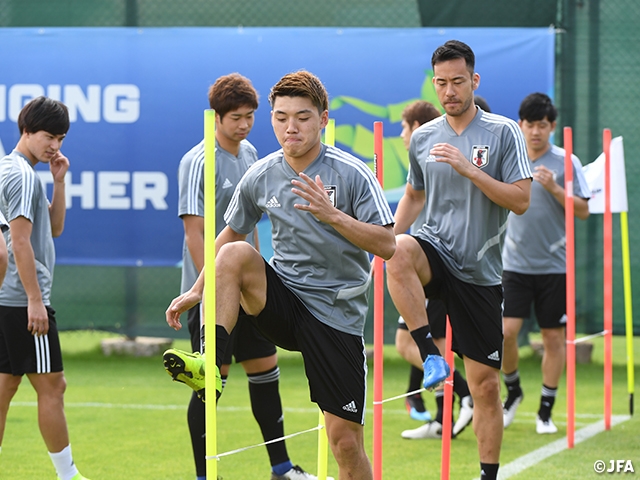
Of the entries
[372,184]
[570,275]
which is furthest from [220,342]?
[570,275]

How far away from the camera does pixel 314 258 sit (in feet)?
12.3

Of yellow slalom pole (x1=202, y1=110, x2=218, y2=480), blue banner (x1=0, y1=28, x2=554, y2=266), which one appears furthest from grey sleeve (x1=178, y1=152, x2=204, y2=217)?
blue banner (x1=0, y1=28, x2=554, y2=266)

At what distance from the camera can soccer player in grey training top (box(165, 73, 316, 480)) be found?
473cm

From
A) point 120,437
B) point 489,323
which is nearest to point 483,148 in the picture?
point 489,323

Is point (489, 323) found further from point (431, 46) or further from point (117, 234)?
point (117, 234)

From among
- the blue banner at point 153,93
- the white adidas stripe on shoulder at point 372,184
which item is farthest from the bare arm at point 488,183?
the blue banner at point 153,93

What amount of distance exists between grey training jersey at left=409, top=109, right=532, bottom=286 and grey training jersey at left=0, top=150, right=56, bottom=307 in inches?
72.4

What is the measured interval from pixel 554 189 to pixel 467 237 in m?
2.12

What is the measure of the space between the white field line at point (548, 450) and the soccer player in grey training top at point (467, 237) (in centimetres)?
81

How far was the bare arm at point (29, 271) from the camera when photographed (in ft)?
14.8

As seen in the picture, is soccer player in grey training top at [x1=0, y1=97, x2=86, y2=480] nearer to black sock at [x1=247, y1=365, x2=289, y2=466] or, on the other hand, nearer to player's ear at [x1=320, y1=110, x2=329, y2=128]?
Result: black sock at [x1=247, y1=365, x2=289, y2=466]

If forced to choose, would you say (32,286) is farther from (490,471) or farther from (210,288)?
(490,471)

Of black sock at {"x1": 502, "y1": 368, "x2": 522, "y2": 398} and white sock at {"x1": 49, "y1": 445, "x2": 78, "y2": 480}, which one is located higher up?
black sock at {"x1": 502, "y1": 368, "x2": 522, "y2": 398}

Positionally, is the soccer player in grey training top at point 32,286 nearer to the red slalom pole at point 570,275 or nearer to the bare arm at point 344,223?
the bare arm at point 344,223
